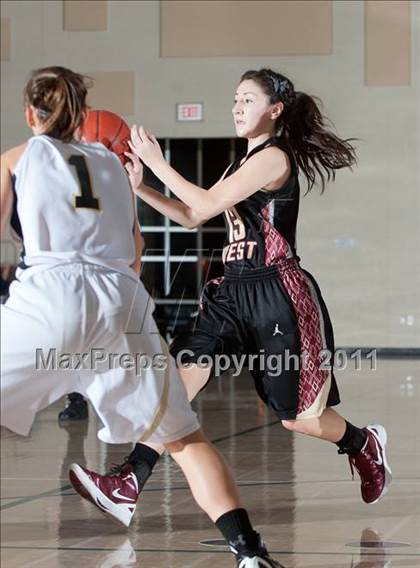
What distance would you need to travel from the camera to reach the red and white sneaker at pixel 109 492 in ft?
13.7

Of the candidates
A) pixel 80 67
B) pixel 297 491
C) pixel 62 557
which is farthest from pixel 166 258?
pixel 62 557

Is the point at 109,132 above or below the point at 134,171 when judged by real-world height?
above

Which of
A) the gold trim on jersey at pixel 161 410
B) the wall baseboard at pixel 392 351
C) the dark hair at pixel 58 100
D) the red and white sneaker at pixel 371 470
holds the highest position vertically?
the dark hair at pixel 58 100

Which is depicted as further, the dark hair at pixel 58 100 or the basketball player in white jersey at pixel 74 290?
the dark hair at pixel 58 100

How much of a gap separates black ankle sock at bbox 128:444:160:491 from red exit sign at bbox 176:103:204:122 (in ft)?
47.7

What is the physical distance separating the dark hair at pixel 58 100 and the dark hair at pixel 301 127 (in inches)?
59.8

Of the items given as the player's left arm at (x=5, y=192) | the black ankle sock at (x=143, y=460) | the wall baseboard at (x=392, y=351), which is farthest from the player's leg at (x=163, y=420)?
the wall baseboard at (x=392, y=351)

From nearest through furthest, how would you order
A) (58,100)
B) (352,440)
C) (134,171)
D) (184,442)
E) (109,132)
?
(58,100), (184,442), (134,171), (109,132), (352,440)

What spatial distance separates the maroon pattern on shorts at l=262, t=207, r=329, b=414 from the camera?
4.37 metres

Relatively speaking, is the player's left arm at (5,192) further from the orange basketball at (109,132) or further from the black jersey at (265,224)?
the black jersey at (265,224)

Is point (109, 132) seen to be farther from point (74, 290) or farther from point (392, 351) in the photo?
point (392, 351)

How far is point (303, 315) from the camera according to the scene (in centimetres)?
438

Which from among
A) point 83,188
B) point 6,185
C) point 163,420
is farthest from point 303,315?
point 6,185

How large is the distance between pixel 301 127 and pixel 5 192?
72.9 inches
